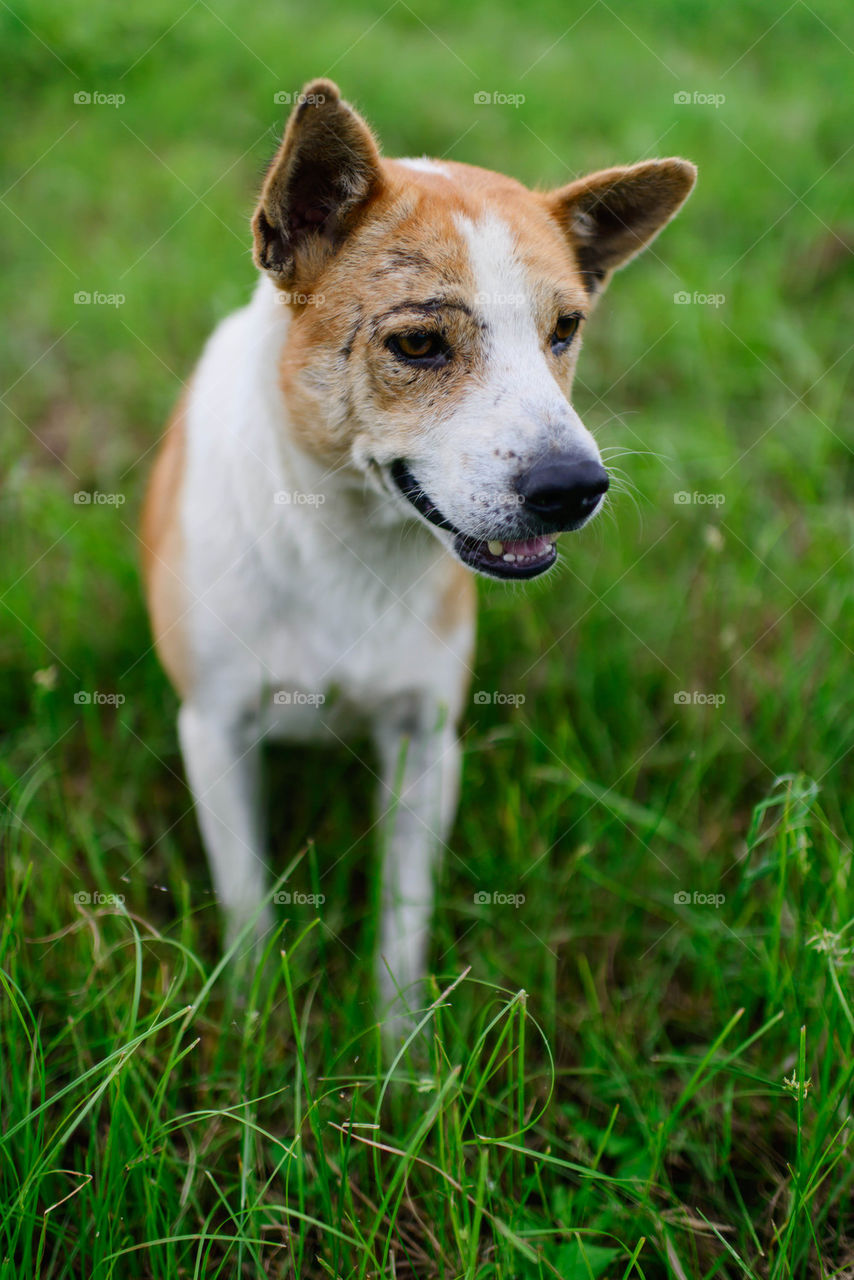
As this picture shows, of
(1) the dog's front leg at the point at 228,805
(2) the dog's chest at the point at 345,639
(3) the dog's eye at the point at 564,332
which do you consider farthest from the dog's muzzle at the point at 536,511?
(1) the dog's front leg at the point at 228,805

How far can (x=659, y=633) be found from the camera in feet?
13.5

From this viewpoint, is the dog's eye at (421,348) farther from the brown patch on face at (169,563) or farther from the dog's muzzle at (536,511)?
the brown patch on face at (169,563)

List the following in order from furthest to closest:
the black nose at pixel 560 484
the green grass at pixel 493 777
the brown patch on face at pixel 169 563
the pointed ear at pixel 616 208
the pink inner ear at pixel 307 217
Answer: the brown patch on face at pixel 169 563 → the pointed ear at pixel 616 208 → the pink inner ear at pixel 307 217 → the black nose at pixel 560 484 → the green grass at pixel 493 777

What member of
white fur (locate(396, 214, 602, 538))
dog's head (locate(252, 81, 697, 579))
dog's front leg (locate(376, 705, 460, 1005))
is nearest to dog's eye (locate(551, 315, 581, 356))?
dog's head (locate(252, 81, 697, 579))

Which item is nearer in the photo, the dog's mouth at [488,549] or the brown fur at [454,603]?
the dog's mouth at [488,549]

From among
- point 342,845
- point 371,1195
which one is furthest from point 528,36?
point 371,1195

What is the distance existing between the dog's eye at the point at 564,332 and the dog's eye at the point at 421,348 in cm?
37

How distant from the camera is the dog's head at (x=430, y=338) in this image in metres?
2.52

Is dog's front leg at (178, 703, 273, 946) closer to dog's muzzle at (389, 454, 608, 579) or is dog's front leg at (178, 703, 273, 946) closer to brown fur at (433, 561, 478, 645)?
brown fur at (433, 561, 478, 645)

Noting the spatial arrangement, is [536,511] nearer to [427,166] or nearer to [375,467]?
[375,467]

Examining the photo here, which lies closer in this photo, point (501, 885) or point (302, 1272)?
point (302, 1272)

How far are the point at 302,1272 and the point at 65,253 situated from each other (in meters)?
5.07

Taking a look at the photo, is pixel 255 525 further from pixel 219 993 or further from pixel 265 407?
pixel 219 993

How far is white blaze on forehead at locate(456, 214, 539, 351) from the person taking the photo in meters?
2.63
